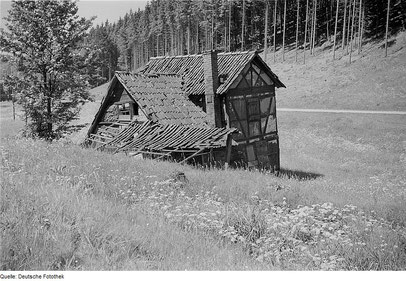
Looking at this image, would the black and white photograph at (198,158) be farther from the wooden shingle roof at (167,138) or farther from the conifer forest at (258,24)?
the conifer forest at (258,24)

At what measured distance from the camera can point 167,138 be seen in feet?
64.8

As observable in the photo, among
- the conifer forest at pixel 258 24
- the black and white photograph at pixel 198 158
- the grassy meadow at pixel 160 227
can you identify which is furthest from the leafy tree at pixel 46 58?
the conifer forest at pixel 258 24

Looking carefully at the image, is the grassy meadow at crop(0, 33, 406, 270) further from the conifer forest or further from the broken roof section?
the conifer forest

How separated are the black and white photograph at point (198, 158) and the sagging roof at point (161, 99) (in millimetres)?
126

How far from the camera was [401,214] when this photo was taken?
991 cm

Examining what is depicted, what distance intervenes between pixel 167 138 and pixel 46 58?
8860mm

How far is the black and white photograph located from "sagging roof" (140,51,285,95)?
4.4 inches

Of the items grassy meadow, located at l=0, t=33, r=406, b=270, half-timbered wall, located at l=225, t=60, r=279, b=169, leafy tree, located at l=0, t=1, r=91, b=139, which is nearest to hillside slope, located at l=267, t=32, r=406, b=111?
half-timbered wall, located at l=225, t=60, r=279, b=169

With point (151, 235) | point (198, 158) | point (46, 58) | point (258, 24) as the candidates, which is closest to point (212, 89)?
Answer: point (198, 158)

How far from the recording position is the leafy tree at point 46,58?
21.7 meters

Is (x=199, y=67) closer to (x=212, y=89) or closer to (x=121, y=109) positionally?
(x=212, y=89)

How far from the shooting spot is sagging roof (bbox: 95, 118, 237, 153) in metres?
18.6

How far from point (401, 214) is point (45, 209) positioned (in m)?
8.51

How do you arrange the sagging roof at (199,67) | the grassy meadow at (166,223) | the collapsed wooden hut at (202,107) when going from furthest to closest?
1. the sagging roof at (199,67)
2. the collapsed wooden hut at (202,107)
3. the grassy meadow at (166,223)
